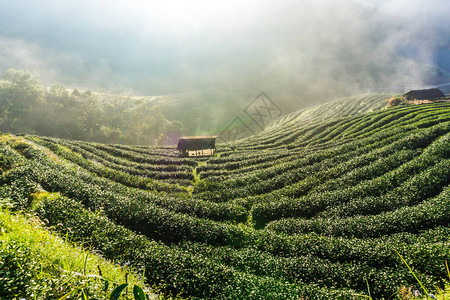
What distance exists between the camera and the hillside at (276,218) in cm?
1094

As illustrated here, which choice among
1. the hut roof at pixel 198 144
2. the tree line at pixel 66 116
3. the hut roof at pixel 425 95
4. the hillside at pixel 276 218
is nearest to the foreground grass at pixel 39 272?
the hillside at pixel 276 218

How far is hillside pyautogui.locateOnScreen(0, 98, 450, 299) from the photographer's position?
10.9 m

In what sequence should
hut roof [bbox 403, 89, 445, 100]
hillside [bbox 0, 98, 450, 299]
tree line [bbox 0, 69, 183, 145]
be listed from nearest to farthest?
hillside [bbox 0, 98, 450, 299]
hut roof [bbox 403, 89, 445, 100]
tree line [bbox 0, 69, 183, 145]

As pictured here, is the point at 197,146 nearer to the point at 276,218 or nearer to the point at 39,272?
the point at 276,218

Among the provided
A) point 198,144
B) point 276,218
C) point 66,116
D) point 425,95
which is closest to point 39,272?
point 276,218

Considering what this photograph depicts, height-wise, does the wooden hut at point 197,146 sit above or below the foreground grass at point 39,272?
above

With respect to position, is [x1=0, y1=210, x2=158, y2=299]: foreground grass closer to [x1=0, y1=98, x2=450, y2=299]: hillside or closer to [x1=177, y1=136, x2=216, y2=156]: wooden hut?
[x1=0, y1=98, x2=450, y2=299]: hillside

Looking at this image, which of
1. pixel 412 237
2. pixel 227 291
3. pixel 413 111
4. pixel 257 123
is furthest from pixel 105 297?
pixel 257 123

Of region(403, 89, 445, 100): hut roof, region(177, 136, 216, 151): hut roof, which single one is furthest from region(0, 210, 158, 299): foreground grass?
region(403, 89, 445, 100): hut roof

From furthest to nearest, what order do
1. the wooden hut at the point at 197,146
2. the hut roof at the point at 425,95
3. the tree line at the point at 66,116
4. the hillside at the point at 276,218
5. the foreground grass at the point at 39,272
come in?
the tree line at the point at 66,116
the hut roof at the point at 425,95
the wooden hut at the point at 197,146
the hillside at the point at 276,218
the foreground grass at the point at 39,272

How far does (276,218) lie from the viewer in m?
19.8

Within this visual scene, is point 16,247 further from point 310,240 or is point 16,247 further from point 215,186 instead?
point 215,186

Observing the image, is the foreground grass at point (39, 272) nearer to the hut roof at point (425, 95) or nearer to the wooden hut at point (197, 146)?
the wooden hut at point (197, 146)

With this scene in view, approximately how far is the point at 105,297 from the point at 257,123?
141m
